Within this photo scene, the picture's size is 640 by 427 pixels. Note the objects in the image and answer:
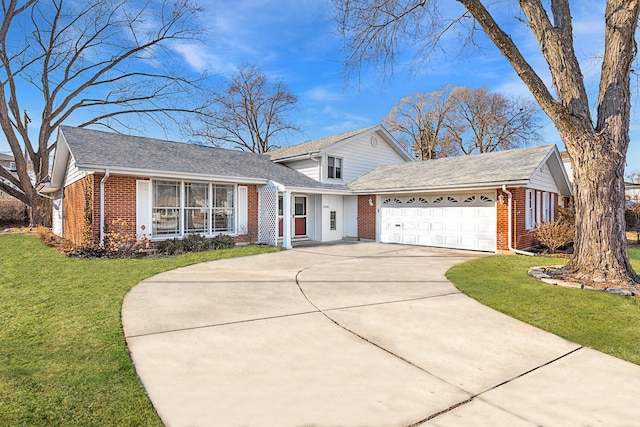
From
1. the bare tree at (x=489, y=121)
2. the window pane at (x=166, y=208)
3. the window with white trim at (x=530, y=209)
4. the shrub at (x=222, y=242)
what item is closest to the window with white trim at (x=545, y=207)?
the window with white trim at (x=530, y=209)

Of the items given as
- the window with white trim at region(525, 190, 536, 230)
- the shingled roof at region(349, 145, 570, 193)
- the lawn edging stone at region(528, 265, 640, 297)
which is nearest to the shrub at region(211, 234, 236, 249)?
the shingled roof at region(349, 145, 570, 193)

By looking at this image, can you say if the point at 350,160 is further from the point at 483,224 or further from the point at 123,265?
the point at 123,265

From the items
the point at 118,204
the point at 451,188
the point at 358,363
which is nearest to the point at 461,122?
the point at 451,188

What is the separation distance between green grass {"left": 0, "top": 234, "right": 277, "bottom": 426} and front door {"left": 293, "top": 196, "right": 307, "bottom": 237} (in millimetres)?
8537

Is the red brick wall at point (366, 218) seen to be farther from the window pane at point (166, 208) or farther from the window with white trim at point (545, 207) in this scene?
the window pane at point (166, 208)

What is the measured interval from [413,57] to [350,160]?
8378mm

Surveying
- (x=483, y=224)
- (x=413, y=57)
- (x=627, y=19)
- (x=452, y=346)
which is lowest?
(x=452, y=346)

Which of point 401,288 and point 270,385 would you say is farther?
point 401,288

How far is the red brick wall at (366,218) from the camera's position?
51.1 ft

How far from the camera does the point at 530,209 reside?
42.1 feet

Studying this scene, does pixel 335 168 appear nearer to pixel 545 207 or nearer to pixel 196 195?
pixel 196 195

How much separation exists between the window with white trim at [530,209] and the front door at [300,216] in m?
8.74

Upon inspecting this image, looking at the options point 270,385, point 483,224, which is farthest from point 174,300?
point 483,224

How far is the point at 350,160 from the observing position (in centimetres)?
1778
